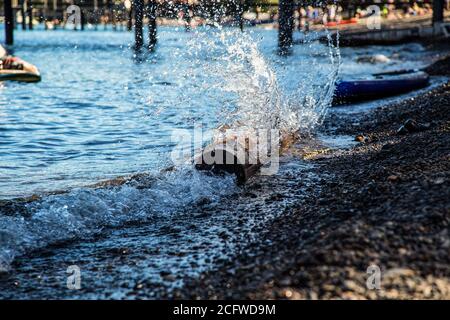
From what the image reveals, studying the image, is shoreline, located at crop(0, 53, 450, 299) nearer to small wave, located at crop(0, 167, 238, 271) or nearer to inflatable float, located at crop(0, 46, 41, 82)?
small wave, located at crop(0, 167, 238, 271)

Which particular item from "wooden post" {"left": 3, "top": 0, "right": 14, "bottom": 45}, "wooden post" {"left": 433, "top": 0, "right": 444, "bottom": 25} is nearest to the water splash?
"wooden post" {"left": 433, "top": 0, "right": 444, "bottom": 25}

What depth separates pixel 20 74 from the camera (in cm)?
1870

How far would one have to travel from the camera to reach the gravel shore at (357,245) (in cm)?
399

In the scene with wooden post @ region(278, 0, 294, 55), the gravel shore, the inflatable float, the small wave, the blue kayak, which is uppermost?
wooden post @ region(278, 0, 294, 55)

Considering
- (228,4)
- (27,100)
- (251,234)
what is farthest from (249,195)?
(228,4)

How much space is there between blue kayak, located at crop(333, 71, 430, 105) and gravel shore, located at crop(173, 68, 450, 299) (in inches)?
327

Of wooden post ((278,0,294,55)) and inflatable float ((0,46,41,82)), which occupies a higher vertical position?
wooden post ((278,0,294,55))

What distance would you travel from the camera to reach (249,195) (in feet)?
23.5

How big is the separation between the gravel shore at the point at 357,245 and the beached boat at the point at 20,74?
13557 millimetres

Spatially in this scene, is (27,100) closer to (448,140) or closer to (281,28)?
(448,140)

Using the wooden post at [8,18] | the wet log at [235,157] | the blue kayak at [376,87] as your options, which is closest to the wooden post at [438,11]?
the blue kayak at [376,87]

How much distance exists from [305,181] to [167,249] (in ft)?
8.46

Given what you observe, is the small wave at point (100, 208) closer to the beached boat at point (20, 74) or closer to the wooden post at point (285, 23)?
the beached boat at point (20, 74)

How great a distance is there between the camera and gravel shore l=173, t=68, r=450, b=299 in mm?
3990
